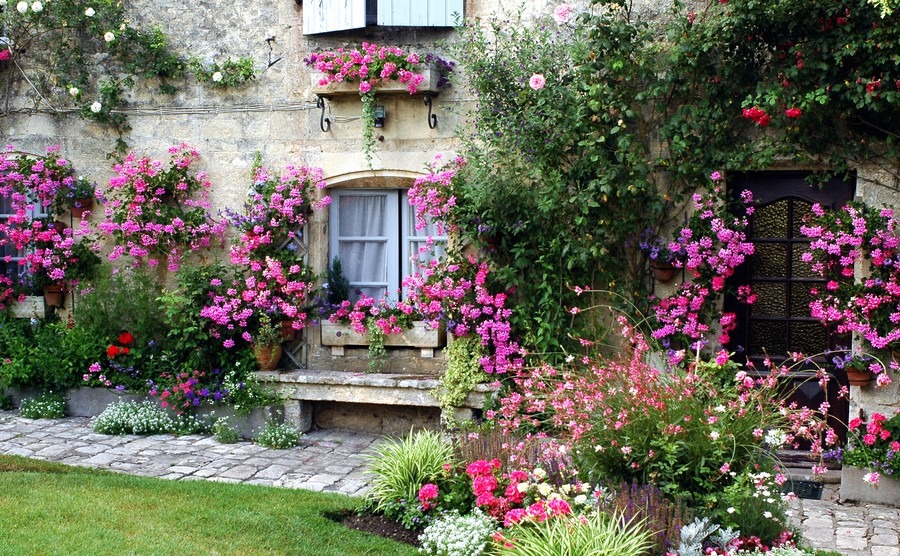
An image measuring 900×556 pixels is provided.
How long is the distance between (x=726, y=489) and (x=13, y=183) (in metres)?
7.26

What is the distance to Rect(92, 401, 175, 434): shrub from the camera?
826 centimetres

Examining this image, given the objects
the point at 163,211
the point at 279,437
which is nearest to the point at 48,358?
the point at 163,211

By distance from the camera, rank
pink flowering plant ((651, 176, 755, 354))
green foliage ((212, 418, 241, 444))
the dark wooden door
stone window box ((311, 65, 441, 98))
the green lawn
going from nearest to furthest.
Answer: the green lawn
pink flowering plant ((651, 176, 755, 354))
the dark wooden door
green foliage ((212, 418, 241, 444))
stone window box ((311, 65, 441, 98))

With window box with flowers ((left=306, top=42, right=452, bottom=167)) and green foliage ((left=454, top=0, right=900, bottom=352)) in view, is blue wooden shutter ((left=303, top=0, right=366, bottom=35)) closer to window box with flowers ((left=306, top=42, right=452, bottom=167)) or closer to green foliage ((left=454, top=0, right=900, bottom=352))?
window box with flowers ((left=306, top=42, right=452, bottom=167))

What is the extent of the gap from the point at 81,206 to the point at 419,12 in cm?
365

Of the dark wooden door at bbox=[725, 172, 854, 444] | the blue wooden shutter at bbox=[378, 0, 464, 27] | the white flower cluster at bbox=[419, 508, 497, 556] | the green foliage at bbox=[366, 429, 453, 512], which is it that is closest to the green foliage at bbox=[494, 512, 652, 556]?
the white flower cluster at bbox=[419, 508, 497, 556]

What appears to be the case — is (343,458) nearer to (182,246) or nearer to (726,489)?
(182,246)

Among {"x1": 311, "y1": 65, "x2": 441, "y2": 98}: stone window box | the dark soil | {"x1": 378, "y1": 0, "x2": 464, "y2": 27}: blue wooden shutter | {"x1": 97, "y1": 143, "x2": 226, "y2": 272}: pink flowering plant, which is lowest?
the dark soil

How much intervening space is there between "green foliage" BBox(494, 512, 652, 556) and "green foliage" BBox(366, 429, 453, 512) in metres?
0.95

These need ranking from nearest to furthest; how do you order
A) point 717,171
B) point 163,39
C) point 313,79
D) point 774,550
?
point 774,550 → point 717,171 → point 313,79 → point 163,39

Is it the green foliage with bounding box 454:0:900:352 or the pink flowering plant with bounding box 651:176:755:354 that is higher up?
the green foliage with bounding box 454:0:900:352

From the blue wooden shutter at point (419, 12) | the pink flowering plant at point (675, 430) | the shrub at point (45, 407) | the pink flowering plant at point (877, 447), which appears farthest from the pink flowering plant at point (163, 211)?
the pink flowering plant at point (877, 447)

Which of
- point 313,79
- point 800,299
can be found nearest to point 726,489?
point 800,299

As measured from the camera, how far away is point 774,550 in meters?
4.91
